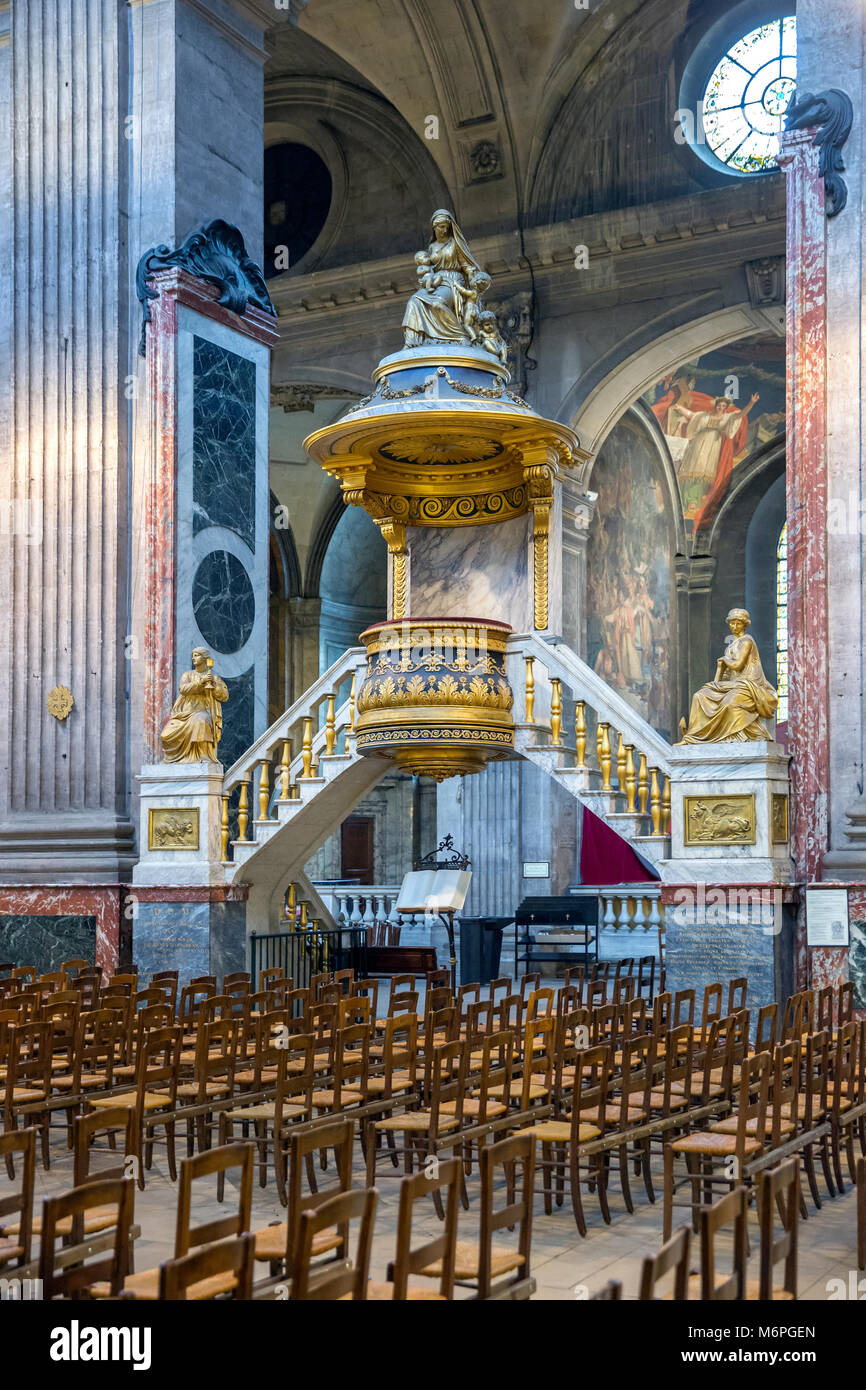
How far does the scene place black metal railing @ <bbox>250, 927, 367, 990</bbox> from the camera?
15484mm

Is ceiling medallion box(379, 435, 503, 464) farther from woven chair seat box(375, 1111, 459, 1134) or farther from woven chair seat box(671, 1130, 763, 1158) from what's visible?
woven chair seat box(671, 1130, 763, 1158)

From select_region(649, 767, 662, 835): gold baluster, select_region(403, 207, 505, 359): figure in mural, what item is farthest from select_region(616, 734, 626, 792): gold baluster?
select_region(403, 207, 505, 359): figure in mural

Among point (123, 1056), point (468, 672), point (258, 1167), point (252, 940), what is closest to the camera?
point (258, 1167)

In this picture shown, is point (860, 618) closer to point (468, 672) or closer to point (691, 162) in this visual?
point (468, 672)

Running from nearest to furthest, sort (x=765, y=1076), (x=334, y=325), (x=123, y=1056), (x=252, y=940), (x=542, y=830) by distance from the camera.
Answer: (x=765, y=1076) → (x=123, y=1056) → (x=252, y=940) → (x=542, y=830) → (x=334, y=325)

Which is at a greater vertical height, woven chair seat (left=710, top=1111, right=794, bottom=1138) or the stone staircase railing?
the stone staircase railing

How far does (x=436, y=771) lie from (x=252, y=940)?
2650 mm

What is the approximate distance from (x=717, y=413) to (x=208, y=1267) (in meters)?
25.3

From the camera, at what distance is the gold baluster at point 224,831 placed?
48.3ft

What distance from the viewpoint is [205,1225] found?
4266 millimetres

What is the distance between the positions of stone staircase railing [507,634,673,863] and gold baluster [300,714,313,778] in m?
2.01

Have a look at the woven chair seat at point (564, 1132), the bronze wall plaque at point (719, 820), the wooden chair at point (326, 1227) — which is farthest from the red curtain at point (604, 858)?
the wooden chair at point (326, 1227)

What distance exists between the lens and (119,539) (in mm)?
16078
